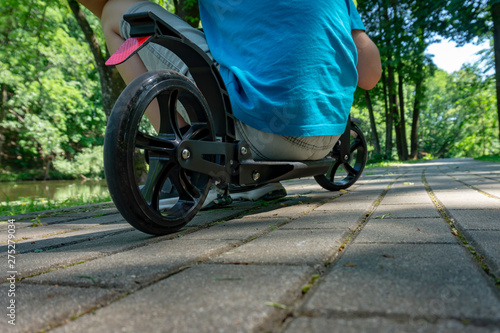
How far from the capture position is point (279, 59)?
2365mm

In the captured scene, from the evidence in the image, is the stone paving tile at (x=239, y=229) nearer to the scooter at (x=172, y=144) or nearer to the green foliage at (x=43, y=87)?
the scooter at (x=172, y=144)

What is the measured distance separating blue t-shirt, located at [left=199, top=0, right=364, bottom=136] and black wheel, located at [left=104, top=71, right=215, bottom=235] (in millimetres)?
386

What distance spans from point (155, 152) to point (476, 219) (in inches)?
62.1

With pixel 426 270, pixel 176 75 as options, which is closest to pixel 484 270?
pixel 426 270

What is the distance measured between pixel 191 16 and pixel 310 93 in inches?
235

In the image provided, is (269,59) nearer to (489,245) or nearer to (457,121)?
(489,245)

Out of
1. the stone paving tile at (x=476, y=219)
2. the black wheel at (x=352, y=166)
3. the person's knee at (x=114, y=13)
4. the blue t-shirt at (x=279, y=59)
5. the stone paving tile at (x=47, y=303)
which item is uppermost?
the person's knee at (x=114, y=13)

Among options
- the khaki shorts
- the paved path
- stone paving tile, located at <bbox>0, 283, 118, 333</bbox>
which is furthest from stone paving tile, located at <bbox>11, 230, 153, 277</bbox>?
the khaki shorts

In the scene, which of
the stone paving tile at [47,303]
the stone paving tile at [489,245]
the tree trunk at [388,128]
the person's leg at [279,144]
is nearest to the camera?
the stone paving tile at [47,303]

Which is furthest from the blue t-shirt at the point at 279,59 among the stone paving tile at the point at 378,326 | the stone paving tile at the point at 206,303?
the stone paving tile at the point at 378,326

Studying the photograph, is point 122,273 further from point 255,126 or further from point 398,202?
point 398,202

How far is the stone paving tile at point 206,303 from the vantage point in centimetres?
80

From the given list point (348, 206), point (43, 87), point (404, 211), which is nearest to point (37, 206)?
point (348, 206)

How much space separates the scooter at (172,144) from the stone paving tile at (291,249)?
1.61ft
